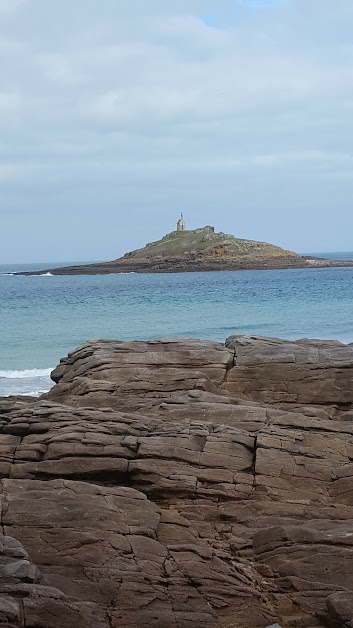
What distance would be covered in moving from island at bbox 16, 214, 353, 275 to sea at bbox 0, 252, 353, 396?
62.9m

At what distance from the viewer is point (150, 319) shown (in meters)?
64.8

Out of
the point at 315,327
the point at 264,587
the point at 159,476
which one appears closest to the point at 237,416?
the point at 159,476

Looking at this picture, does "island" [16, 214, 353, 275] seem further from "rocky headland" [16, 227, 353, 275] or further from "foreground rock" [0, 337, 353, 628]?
"foreground rock" [0, 337, 353, 628]

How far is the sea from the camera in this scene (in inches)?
1783

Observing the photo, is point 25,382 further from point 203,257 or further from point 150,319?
point 203,257

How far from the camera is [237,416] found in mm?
17828

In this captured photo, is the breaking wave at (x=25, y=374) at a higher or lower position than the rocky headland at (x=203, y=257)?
lower

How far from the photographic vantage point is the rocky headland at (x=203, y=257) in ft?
545

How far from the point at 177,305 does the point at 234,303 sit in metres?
6.39

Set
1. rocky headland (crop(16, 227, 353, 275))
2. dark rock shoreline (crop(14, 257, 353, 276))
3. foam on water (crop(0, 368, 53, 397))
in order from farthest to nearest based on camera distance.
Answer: rocky headland (crop(16, 227, 353, 275)), dark rock shoreline (crop(14, 257, 353, 276)), foam on water (crop(0, 368, 53, 397))

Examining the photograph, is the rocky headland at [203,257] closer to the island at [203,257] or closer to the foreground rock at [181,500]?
the island at [203,257]

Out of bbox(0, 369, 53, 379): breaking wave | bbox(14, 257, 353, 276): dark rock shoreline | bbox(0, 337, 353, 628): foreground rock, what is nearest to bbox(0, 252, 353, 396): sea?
bbox(0, 369, 53, 379): breaking wave

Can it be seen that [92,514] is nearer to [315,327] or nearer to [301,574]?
[301,574]

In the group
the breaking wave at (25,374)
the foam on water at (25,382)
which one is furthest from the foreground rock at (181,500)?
the breaking wave at (25,374)
